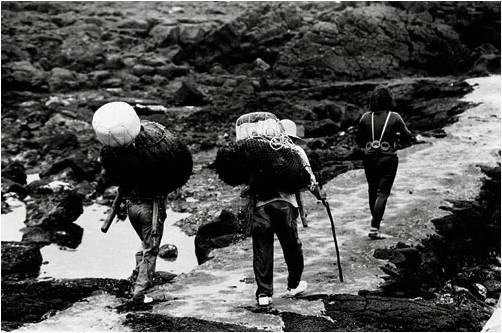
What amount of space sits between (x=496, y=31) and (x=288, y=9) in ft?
29.4

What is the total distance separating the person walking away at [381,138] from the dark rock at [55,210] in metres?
5.45

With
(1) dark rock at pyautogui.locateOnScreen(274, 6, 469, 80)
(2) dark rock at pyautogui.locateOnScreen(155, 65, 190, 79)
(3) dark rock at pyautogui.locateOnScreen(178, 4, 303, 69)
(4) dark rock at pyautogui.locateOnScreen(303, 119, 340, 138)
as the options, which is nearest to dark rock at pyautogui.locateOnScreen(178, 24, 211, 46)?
(3) dark rock at pyautogui.locateOnScreen(178, 4, 303, 69)

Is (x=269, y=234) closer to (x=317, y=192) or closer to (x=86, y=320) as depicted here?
(x=317, y=192)

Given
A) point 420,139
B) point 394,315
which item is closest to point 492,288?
point 394,315

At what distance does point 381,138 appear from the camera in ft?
25.7

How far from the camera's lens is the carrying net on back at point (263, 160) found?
5.62 meters

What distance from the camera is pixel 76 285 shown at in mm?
Result: 7609

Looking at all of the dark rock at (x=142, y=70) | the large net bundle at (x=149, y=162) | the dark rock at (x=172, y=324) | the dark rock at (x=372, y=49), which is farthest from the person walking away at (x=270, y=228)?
the dark rock at (x=142, y=70)

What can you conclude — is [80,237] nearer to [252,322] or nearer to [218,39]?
[252,322]

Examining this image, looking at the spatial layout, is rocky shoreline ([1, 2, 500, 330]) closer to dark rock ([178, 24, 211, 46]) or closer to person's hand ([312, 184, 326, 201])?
dark rock ([178, 24, 211, 46])

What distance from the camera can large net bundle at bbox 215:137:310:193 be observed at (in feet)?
18.4

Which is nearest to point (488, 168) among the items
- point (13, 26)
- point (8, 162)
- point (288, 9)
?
point (8, 162)

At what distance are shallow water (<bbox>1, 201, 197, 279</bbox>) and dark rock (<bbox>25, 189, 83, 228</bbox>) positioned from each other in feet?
0.78

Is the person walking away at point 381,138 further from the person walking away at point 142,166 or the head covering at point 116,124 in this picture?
the head covering at point 116,124
